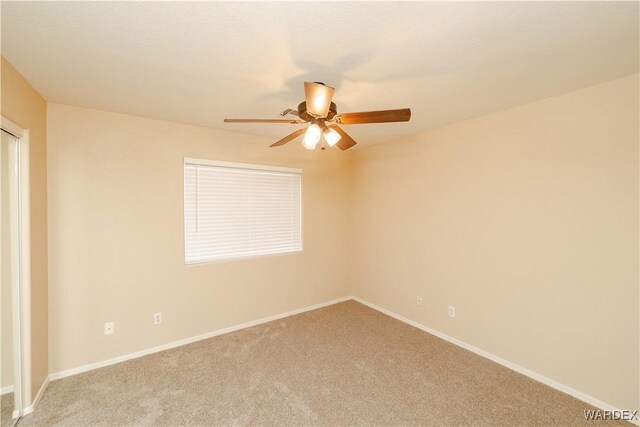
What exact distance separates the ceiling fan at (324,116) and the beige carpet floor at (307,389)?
1.95 meters

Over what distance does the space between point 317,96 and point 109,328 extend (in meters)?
2.85

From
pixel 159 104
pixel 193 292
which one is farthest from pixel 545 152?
pixel 193 292

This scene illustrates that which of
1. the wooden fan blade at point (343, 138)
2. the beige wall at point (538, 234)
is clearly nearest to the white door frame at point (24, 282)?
the wooden fan blade at point (343, 138)

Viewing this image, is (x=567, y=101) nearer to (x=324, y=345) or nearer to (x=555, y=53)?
(x=555, y=53)

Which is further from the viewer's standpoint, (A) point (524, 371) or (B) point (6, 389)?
(A) point (524, 371)

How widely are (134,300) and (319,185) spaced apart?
2579 millimetres

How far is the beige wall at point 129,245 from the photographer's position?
95.5 inches

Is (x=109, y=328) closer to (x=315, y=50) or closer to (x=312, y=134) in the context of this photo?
(x=312, y=134)

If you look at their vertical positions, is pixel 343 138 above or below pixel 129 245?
above

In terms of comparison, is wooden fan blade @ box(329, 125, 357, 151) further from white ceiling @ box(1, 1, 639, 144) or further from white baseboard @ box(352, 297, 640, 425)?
white baseboard @ box(352, 297, 640, 425)

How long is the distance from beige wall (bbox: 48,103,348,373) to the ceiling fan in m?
1.47

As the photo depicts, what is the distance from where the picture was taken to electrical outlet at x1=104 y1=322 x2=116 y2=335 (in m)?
2.60

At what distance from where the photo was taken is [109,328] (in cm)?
262

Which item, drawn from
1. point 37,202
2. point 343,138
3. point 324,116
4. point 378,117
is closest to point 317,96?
point 324,116
